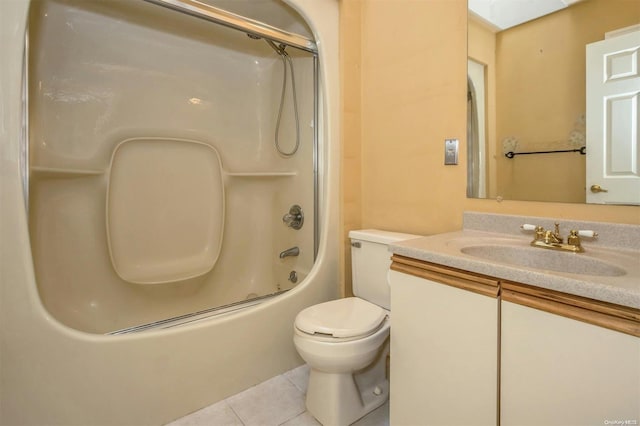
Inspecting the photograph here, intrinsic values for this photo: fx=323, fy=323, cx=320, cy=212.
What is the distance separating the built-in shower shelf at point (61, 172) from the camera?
146cm

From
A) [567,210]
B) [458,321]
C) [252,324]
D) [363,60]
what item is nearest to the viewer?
[458,321]

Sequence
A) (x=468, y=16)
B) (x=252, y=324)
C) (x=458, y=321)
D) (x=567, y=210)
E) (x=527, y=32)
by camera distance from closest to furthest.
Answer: (x=458, y=321) → (x=567, y=210) → (x=527, y=32) → (x=468, y=16) → (x=252, y=324)

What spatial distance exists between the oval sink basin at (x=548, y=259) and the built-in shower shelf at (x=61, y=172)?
1.79 m

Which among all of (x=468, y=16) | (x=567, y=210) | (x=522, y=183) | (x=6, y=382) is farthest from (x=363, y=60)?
(x=6, y=382)

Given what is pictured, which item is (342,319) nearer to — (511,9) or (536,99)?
(536,99)

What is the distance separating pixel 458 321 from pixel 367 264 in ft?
2.34

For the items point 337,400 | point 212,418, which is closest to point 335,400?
point 337,400

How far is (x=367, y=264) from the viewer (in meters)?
1.64

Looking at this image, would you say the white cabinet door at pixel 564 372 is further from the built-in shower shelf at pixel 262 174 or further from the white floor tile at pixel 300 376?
the built-in shower shelf at pixel 262 174

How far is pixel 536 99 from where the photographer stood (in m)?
1.27

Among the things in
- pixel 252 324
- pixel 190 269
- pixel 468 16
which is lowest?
pixel 252 324

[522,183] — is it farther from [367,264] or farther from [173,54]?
[173,54]

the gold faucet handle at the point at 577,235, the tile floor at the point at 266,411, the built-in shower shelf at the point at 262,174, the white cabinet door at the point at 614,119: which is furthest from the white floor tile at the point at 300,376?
the white cabinet door at the point at 614,119

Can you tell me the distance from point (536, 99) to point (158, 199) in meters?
1.96
